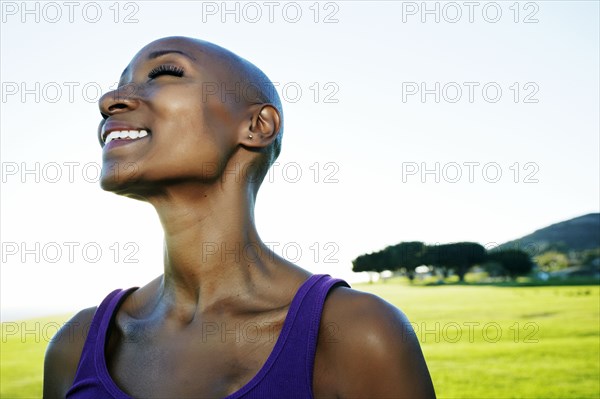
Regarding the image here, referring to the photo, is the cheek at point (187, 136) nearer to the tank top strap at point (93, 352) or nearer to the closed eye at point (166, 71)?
the closed eye at point (166, 71)

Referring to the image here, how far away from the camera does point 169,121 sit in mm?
2512

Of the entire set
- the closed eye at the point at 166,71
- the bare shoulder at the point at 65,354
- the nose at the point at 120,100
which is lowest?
the bare shoulder at the point at 65,354

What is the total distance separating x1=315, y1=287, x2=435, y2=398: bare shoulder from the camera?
7.29ft

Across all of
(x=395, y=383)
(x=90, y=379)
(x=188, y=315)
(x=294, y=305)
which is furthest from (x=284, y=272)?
(x=90, y=379)

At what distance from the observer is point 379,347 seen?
2248mm

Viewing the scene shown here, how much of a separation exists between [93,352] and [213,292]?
590 mm

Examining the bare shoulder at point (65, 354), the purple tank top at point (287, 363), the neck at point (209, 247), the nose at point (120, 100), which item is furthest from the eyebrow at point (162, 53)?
the bare shoulder at point (65, 354)

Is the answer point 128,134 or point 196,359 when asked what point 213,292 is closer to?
point 196,359

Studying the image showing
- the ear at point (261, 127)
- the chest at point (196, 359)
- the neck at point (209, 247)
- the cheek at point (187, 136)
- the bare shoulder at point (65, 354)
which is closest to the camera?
the chest at point (196, 359)

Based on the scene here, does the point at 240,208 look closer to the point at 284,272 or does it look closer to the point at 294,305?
the point at 284,272

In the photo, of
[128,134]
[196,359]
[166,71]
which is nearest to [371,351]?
[196,359]

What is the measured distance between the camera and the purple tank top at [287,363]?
221 centimetres

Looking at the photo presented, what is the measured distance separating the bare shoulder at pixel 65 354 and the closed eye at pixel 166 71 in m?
1.17

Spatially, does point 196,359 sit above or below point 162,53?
below
